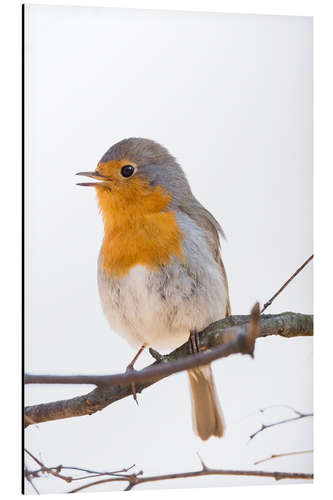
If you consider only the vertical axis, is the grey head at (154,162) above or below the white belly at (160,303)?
above

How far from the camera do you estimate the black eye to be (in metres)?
2.53

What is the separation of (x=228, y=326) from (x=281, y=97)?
35.5 inches

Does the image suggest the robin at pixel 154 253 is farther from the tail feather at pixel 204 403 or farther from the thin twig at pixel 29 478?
the thin twig at pixel 29 478

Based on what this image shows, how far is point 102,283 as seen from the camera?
2490 mm

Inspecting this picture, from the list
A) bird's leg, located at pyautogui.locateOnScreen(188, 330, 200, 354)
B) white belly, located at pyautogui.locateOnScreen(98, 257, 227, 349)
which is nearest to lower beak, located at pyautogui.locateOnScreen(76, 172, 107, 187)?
white belly, located at pyautogui.locateOnScreen(98, 257, 227, 349)

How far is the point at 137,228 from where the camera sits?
2.48m

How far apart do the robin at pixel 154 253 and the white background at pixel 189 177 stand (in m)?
0.07

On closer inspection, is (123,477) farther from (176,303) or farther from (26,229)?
(26,229)

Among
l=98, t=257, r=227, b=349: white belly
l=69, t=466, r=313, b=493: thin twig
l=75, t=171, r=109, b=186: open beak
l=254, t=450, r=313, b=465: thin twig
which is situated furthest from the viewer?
l=254, t=450, r=313, b=465: thin twig

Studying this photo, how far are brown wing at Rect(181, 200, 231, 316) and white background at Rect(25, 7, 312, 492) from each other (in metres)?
0.04

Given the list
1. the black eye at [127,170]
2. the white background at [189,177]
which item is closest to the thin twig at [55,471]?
the white background at [189,177]

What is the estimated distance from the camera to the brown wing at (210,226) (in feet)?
8.54

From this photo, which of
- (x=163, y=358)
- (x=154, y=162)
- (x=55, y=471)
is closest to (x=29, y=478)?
(x=55, y=471)

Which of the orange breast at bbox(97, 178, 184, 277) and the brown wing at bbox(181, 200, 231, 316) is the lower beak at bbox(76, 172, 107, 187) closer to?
the orange breast at bbox(97, 178, 184, 277)
